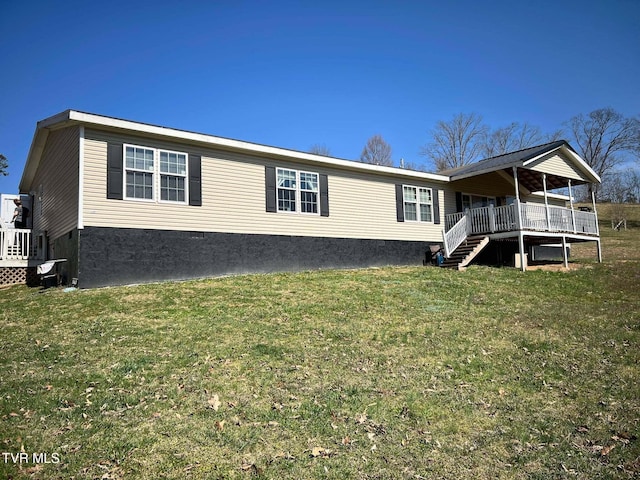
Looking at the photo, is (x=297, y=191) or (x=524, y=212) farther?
(x=524, y=212)

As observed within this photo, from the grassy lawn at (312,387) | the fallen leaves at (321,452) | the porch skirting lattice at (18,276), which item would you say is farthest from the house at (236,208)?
the fallen leaves at (321,452)

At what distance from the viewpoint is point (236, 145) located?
13.5m

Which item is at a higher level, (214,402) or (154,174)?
(154,174)

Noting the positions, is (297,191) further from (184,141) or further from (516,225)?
(516,225)

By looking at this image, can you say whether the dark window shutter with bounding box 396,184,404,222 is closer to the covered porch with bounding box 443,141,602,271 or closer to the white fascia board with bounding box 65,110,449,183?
the white fascia board with bounding box 65,110,449,183

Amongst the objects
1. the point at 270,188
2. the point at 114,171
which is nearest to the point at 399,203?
the point at 270,188

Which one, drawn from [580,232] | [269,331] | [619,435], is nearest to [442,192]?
[580,232]

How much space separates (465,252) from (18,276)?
596 inches

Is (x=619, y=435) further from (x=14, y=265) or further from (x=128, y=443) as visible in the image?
(x=14, y=265)

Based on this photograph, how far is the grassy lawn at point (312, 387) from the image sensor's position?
441 cm

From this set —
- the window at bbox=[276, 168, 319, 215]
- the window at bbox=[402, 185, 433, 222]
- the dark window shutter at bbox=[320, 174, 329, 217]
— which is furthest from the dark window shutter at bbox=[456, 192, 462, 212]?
the window at bbox=[276, 168, 319, 215]

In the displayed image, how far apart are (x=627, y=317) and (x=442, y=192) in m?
10.0

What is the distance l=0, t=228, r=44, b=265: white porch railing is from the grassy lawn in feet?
18.7

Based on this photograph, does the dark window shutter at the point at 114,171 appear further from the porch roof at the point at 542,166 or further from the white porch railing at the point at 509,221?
the porch roof at the point at 542,166
